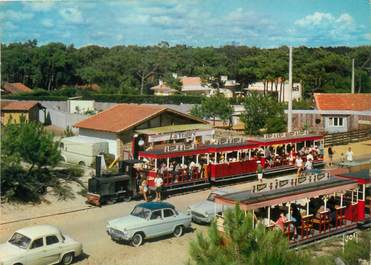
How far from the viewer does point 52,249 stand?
14.6 m

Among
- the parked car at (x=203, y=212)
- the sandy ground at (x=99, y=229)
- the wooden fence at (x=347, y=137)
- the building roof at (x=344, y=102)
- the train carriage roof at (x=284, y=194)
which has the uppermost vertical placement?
the building roof at (x=344, y=102)

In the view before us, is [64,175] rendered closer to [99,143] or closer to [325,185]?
[99,143]

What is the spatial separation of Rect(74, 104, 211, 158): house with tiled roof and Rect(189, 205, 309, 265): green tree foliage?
58.8ft

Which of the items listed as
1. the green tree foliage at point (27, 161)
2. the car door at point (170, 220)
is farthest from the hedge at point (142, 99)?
the car door at point (170, 220)

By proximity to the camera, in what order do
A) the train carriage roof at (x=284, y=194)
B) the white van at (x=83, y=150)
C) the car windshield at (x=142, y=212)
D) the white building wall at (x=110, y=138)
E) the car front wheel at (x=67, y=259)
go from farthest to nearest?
the white building wall at (x=110, y=138) < the white van at (x=83, y=150) < the car windshield at (x=142, y=212) < the train carriage roof at (x=284, y=194) < the car front wheel at (x=67, y=259)

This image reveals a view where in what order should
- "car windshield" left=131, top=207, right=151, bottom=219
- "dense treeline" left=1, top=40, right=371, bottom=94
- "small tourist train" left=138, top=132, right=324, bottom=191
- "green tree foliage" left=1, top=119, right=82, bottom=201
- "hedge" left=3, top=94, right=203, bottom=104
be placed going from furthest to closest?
"hedge" left=3, top=94, right=203, bottom=104 → "dense treeline" left=1, top=40, right=371, bottom=94 → "small tourist train" left=138, top=132, right=324, bottom=191 → "green tree foliage" left=1, top=119, right=82, bottom=201 → "car windshield" left=131, top=207, right=151, bottom=219

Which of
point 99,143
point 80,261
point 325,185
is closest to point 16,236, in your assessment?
point 80,261

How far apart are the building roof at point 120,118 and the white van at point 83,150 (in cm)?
106

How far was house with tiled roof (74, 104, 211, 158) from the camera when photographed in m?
29.1

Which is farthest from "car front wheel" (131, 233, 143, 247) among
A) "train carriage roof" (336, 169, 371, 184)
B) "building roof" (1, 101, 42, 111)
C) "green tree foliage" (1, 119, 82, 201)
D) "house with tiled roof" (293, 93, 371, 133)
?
"house with tiled roof" (293, 93, 371, 133)

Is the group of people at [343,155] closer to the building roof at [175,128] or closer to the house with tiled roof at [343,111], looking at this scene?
the building roof at [175,128]

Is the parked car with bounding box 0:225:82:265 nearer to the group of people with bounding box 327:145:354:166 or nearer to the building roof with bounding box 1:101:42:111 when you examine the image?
the group of people with bounding box 327:145:354:166

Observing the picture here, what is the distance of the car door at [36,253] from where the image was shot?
14125mm

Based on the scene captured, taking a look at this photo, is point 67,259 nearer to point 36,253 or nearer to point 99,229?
point 36,253
